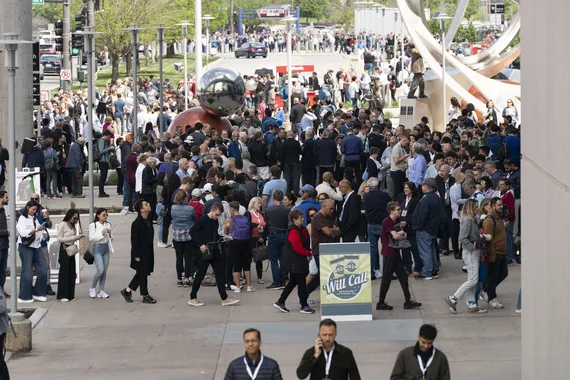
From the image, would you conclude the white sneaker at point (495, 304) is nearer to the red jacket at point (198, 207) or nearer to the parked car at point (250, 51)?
the red jacket at point (198, 207)

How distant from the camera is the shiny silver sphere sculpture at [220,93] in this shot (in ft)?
107

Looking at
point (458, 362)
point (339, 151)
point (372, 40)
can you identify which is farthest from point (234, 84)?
point (372, 40)

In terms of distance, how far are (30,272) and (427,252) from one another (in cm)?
555

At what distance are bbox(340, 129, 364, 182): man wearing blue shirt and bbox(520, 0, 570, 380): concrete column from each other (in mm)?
14368

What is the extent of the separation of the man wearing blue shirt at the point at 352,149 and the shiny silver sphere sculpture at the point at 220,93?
19.7ft

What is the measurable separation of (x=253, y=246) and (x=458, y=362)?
17.5ft

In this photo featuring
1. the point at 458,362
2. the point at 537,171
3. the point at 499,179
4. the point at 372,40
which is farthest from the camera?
the point at 372,40

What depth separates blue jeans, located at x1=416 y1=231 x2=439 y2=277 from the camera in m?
19.1

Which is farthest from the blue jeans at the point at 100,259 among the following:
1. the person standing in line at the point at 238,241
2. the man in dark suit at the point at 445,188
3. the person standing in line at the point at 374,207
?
the man in dark suit at the point at 445,188

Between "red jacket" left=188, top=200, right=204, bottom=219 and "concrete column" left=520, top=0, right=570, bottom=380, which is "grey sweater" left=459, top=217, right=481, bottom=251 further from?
"red jacket" left=188, top=200, right=204, bottom=219

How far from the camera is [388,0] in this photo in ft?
363

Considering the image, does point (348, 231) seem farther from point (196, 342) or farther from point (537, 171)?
point (537, 171)

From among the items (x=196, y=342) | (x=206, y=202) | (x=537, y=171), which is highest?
(x=537, y=171)

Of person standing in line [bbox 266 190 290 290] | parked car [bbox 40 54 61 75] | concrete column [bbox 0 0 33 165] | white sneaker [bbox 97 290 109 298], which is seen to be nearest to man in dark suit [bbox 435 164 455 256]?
person standing in line [bbox 266 190 290 290]
